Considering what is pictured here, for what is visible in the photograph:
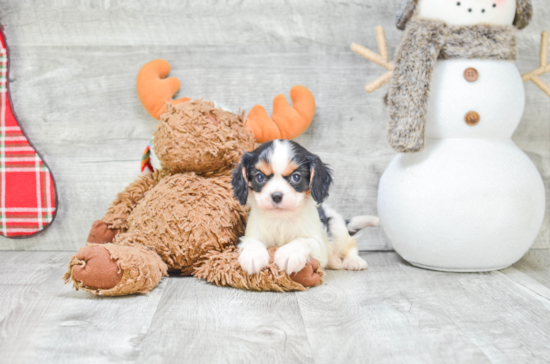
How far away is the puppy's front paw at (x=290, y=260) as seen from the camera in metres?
1.46

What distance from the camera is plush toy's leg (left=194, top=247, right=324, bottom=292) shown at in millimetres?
1472

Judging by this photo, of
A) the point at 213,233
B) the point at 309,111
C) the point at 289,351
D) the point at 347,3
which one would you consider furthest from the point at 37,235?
the point at 347,3

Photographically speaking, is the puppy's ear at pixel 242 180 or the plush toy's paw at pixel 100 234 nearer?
the puppy's ear at pixel 242 180

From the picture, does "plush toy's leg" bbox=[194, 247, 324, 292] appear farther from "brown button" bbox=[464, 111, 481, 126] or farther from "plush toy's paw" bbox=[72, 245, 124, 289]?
"brown button" bbox=[464, 111, 481, 126]

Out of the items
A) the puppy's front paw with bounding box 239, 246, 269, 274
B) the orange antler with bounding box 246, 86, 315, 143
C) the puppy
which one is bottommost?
the puppy's front paw with bounding box 239, 246, 269, 274

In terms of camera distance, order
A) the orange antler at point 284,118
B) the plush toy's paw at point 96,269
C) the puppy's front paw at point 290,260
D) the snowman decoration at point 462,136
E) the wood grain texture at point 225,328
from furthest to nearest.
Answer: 1. the orange antler at point 284,118
2. the snowman decoration at point 462,136
3. the puppy's front paw at point 290,260
4. the plush toy's paw at point 96,269
5. the wood grain texture at point 225,328

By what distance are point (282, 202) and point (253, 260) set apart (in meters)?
0.19

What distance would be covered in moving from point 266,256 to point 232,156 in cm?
39

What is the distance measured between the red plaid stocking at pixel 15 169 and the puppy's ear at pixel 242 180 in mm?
939

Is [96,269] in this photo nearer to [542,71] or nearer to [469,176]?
[469,176]

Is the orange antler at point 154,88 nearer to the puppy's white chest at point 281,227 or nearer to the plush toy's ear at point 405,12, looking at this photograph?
the puppy's white chest at point 281,227

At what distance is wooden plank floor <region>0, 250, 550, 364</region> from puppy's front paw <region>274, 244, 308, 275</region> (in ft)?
0.27

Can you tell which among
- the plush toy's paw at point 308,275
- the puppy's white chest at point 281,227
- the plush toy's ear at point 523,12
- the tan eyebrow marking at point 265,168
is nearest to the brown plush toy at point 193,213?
the plush toy's paw at point 308,275

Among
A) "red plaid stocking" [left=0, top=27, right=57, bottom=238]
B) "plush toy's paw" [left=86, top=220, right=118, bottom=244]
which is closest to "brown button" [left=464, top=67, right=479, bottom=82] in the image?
"plush toy's paw" [left=86, top=220, right=118, bottom=244]
